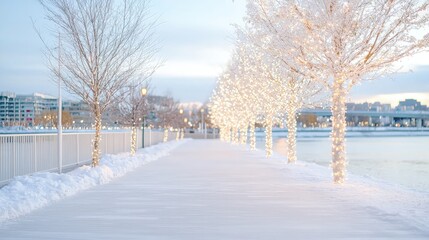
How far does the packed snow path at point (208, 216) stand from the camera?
8.30 m

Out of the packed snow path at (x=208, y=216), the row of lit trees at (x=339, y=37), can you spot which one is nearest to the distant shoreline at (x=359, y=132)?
the row of lit trees at (x=339, y=37)

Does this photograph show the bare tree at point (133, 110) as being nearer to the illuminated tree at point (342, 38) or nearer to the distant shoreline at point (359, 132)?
the illuminated tree at point (342, 38)

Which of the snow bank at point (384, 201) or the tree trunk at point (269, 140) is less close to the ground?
the tree trunk at point (269, 140)

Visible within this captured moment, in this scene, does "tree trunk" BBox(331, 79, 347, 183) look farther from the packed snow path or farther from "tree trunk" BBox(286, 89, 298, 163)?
"tree trunk" BBox(286, 89, 298, 163)

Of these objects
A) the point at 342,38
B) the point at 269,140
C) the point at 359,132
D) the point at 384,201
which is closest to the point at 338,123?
the point at 342,38

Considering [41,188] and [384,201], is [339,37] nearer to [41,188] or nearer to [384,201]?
[384,201]

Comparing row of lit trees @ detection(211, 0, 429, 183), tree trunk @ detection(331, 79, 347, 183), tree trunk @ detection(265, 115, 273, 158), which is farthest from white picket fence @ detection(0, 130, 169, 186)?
tree trunk @ detection(265, 115, 273, 158)

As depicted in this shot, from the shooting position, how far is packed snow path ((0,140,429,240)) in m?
8.30

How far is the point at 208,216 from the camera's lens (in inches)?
392

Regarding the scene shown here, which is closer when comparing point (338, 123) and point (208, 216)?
point (208, 216)

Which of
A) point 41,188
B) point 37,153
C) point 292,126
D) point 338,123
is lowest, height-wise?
point 41,188

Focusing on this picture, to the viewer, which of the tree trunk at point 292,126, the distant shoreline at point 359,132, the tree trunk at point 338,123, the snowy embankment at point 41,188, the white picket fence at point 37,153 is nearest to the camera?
the snowy embankment at point 41,188

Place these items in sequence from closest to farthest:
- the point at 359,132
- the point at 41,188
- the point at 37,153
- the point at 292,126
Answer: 1. the point at 41,188
2. the point at 37,153
3. the point at 292,126
4. the point at 359,132

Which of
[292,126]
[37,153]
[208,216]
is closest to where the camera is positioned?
[208,216]
